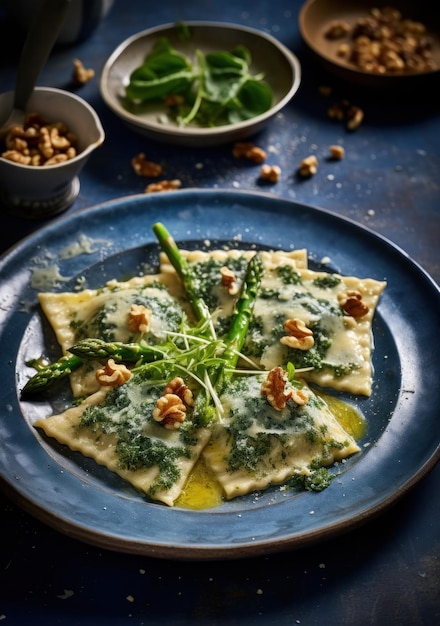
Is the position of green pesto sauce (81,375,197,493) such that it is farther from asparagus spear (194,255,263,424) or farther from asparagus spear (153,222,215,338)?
asparagus spear (153,222,215,338)

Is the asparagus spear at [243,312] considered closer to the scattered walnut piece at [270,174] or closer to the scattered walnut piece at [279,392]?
the scattered walnut piece at [279,392]

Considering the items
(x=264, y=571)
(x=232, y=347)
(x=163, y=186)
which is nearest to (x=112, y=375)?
(x=232, y=347)

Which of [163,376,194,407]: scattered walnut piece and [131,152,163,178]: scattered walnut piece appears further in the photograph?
[131,152,163,178]: scattered walnut piece

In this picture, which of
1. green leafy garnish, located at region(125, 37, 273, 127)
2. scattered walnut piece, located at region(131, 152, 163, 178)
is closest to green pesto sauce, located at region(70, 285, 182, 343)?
scattered walnut piece, located at region(131, 152, 163, 178)

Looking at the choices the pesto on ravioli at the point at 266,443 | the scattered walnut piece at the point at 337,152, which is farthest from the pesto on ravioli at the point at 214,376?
the scattered walnut piece at the point at 337,152

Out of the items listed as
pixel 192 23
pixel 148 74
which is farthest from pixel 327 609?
pixel 192 23

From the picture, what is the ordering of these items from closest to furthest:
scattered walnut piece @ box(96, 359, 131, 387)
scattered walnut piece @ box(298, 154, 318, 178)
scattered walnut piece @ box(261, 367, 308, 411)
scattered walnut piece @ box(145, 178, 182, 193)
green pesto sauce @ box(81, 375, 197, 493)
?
green pesto sauce @ box(81, 375, 197, 493), scattered walnut piece @ box(261, 367, 308, 411), scattered walnut piece @ box(96, 359, 131, 387), scattered walnut piece @ box(145, 178, 182, 193), scattered walnut piece @ box(298, 154, 318, 178)

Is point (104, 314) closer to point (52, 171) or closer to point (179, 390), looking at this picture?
point (179, 390)
